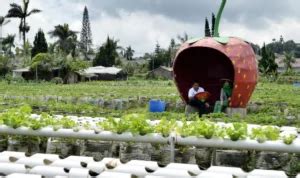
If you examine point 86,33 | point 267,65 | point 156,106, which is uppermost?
point 86,33

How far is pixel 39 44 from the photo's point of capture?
52156mm

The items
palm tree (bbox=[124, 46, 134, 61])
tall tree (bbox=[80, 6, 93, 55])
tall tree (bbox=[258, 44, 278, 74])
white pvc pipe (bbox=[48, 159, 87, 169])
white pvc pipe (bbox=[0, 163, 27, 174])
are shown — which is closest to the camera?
white pvc pipe (bbox=[0, 163, 27, 174])

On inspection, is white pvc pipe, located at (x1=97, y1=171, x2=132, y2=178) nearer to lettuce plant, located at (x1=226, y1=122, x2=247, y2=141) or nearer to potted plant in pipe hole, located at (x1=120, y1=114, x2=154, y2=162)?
potted plant in pipe hole, located at (x1=120, y1=114, x2=154, y2=162)

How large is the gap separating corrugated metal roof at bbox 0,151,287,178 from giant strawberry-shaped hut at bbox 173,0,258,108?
840 cm

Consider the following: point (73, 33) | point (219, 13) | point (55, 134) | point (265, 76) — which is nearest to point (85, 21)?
point (73, 33)

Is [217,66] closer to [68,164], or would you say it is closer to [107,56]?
[68,164]

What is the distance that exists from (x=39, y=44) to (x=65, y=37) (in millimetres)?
3481

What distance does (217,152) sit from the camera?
579cm

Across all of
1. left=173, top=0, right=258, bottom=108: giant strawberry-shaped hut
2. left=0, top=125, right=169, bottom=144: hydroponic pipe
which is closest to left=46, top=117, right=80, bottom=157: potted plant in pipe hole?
left=0, top=125, right=169, bottom=144: hydroponic pipe

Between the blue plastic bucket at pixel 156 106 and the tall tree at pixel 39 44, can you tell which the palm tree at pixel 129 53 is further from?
the blue plastic bucket at pixel 156 106

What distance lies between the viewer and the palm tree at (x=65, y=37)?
5400cm

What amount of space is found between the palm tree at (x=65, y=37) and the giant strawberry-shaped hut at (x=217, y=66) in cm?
4009

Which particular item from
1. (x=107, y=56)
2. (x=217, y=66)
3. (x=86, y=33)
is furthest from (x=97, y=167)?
(x=86, y=33)

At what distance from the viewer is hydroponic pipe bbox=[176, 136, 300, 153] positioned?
5301 millimetres
